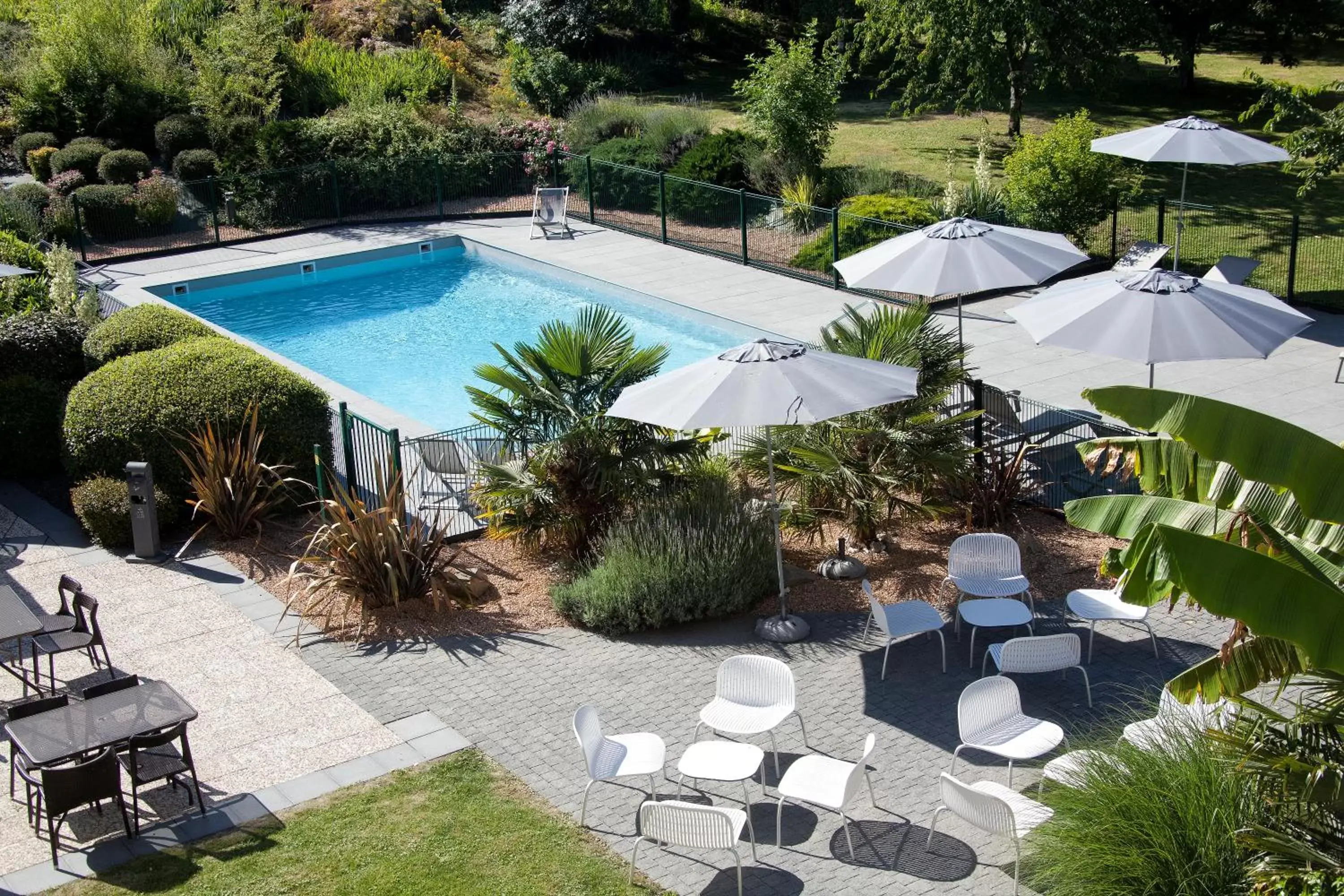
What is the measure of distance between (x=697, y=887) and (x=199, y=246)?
74.9 ft

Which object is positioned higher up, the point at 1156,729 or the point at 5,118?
the point at 5,118

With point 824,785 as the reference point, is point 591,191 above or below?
above

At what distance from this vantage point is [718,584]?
478 inches

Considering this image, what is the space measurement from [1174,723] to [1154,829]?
43.1 inches

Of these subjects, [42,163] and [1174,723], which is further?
[42,163]

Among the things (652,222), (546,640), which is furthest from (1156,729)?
(652,222)

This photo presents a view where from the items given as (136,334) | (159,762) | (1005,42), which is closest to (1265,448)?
(159,762)

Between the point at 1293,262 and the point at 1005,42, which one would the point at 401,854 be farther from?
the point at 1005,42

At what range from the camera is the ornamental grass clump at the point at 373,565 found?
1248 centimetres

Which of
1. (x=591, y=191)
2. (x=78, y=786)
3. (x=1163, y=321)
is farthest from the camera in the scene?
(x=591, y=191)

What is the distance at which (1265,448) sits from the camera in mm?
7039

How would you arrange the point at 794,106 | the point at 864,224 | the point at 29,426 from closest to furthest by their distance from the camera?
the point at 29,426, the point at 864,224, the point at 794,106

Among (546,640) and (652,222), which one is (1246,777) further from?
(652,222)

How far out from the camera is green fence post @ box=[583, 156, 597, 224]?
92.8ft
